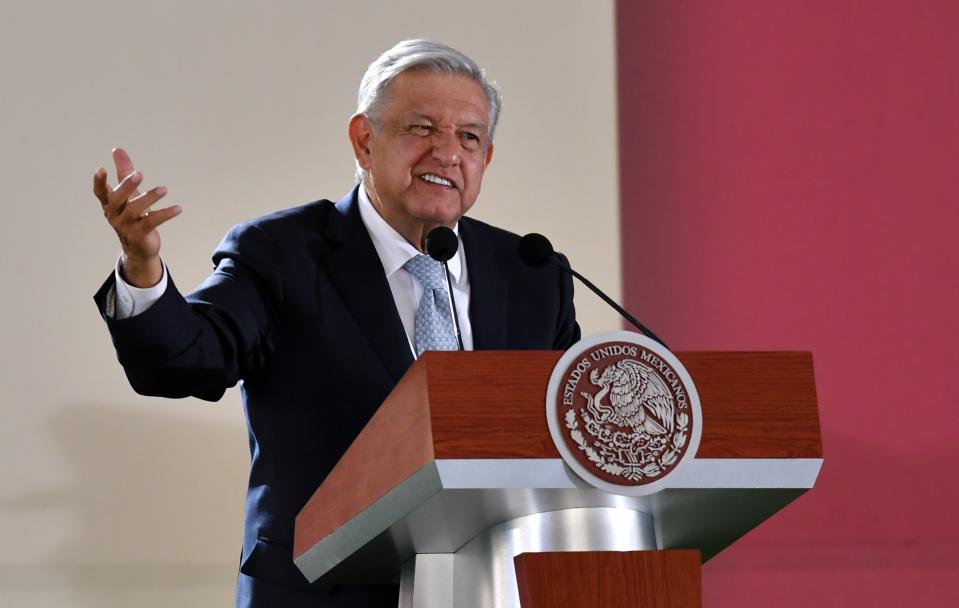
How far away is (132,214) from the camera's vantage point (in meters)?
1.41

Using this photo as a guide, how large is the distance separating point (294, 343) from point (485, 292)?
13.2 inches

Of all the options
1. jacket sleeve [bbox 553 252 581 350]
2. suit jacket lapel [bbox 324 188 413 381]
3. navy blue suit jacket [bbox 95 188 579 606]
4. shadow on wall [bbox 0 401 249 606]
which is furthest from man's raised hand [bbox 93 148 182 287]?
shadow on wall [bbox 0 401 249 606]

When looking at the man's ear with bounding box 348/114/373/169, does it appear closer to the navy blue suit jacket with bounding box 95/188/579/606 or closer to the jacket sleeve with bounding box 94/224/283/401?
the navy blue suit jacket with bounding box 95/188/579/606

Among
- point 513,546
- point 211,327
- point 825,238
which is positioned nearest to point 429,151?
point 211,327

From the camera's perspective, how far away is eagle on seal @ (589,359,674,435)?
1.19 metres

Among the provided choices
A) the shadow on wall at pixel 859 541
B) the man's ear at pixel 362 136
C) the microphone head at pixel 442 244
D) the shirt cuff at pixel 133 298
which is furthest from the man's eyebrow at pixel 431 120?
the shadow on wall at pixel 859 541

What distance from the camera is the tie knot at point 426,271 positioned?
1.99m

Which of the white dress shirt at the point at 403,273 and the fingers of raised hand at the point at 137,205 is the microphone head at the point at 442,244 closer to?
the white dress shirt at the point at 403,273

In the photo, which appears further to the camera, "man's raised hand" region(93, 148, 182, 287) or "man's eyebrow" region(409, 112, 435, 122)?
"man's eyebrow" region(409, 112, 435, 122)

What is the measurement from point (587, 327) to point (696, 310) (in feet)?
1.15

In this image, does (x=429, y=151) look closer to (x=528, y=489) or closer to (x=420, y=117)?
(x=420, y=117)

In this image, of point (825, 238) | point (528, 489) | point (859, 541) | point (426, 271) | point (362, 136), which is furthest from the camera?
point (825, 238)

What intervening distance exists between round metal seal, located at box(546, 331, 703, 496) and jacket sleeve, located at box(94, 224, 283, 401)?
59cm

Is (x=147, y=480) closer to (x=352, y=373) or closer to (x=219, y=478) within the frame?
(x=219, y=478)
